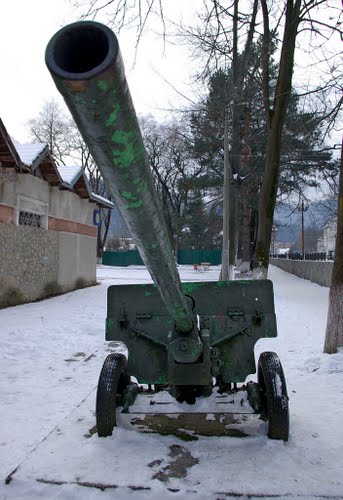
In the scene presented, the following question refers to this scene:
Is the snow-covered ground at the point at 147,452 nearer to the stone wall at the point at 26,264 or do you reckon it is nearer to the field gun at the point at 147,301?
the field gun at the point at 147,301

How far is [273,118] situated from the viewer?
11875 mm

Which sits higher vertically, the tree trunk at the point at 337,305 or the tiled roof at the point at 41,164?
the tiled roof at the point at 41,164

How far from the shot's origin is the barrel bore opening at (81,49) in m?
1.23

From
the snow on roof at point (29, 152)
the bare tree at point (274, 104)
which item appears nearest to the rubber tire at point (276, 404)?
the bare tree at point (274, 104)

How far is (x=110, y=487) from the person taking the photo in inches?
110

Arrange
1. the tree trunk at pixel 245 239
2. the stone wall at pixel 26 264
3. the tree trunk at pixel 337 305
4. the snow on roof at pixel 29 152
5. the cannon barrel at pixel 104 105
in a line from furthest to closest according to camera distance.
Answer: the tree trunk at pixel 245 239, the snow on roof at pixel 29 152, the stone wall at pixel 26 264, the tree trunk at pixel 337 305, the cannon barrel at pixel 104 105

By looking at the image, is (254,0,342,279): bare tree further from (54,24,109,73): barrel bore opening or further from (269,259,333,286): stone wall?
(54,24,109,73): barrel bore opening

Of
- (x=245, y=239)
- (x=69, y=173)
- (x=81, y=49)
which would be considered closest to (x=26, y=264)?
(x=69, y=173)

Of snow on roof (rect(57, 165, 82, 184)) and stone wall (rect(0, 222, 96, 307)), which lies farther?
snow on roof (rect(57, 165, 82, 184))

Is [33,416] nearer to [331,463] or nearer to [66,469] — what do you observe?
[66,469]

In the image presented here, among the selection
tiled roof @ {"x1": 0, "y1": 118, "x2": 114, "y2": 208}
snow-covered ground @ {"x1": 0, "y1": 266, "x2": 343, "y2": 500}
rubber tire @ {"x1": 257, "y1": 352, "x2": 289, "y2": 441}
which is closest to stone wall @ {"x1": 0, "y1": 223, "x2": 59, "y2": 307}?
tiled roof @ {"x1": 0, "y1": 118, "x2": 114, "y2": 208}

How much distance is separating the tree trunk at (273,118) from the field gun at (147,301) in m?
7.78

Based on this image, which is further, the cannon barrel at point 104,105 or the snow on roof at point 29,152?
the snow on roof at point 29,152

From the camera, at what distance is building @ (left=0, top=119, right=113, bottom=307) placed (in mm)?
11297
